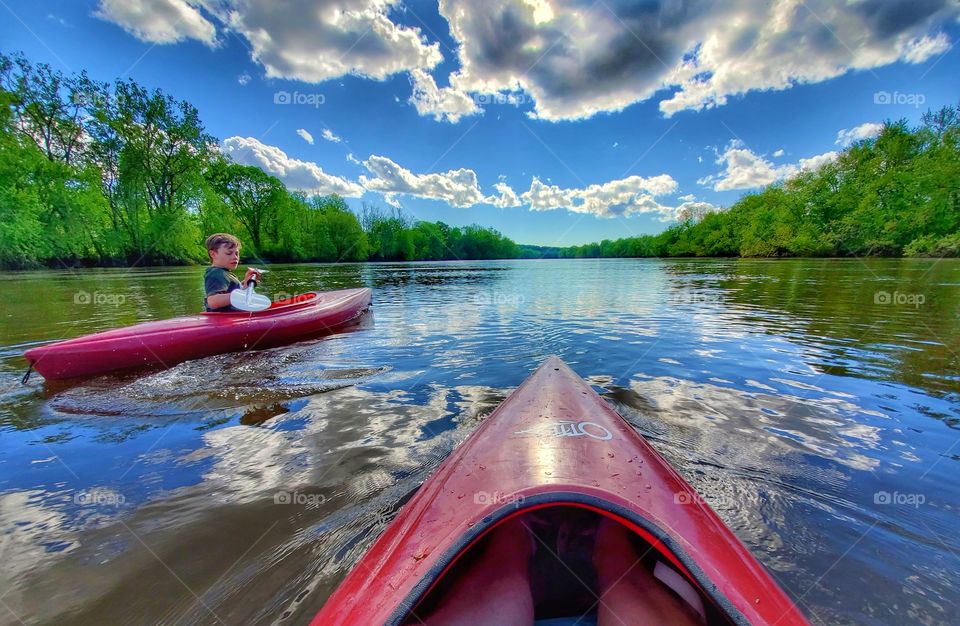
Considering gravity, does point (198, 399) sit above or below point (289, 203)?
below

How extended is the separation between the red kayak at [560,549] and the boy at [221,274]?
17.8 ft

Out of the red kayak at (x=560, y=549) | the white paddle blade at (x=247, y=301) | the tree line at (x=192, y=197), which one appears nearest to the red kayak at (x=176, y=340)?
the white paddle blade at (x=247, y=301)

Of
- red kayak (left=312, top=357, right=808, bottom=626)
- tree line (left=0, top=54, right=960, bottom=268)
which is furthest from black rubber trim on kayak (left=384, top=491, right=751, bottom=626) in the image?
tree line (left=0, top=54, right=960, bottom=268)

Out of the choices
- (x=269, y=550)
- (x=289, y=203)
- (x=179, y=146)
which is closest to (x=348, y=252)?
(x=289, y=203)

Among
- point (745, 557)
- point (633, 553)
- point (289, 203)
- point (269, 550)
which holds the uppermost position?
point (289, 203)

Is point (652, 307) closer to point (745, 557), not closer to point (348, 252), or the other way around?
point (745, 557)

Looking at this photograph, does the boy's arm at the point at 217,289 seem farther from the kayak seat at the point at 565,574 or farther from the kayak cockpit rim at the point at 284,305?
the kayak seat at the point at 565,574

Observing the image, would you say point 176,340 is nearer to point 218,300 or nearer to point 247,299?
point 218,300

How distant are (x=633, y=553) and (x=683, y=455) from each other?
6.07ft

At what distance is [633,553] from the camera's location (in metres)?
1.73

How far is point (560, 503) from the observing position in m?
1.51

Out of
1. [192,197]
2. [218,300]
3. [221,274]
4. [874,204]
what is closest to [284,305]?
[218,300]

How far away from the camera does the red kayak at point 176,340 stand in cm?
473

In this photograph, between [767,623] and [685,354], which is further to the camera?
[685,354]
